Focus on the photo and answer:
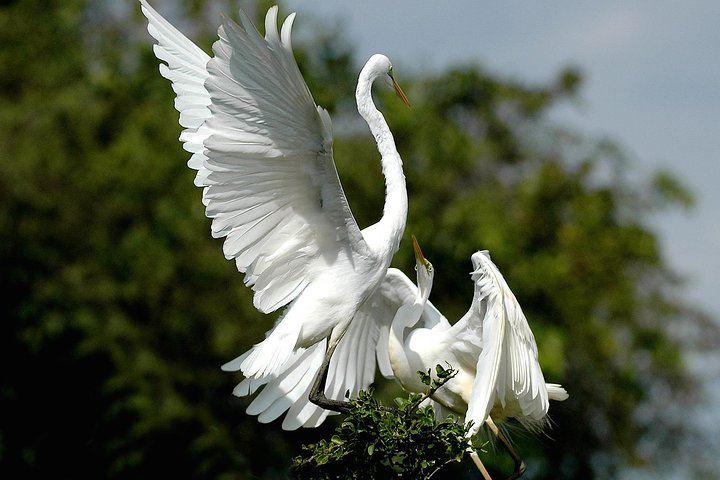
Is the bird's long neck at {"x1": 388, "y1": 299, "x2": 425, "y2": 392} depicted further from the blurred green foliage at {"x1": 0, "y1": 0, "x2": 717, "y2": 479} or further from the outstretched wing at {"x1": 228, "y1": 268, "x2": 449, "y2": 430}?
the blurred green foliage at {"x1": 0, "y1": 0, "x2": 717, "y2": 479}

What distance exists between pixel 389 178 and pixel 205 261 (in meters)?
7.47

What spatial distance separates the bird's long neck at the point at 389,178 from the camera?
17.1ft

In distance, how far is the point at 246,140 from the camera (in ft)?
15.3

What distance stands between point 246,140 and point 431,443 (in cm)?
130

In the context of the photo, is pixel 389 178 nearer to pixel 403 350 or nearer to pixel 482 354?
pixel 482 354

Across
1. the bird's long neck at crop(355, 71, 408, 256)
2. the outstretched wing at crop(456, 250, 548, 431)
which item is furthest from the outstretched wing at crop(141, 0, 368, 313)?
the outstretched wing at crop(456, 250, 548, 431)

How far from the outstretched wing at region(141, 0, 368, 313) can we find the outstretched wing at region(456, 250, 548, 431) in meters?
0.59

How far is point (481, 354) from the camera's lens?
17.7 ft

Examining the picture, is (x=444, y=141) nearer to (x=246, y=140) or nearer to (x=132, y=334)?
(x=132, y=334)

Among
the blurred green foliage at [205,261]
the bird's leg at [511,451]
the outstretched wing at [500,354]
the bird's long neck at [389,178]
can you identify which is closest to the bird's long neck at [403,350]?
the bird's leg at [511,451]

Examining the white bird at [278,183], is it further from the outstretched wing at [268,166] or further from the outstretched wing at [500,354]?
the outstretched wing at [500,354]

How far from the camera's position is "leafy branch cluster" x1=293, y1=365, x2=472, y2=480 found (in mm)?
4574

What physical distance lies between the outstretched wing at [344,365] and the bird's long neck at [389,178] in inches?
31.8

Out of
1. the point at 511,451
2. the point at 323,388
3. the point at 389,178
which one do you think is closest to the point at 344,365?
the point at 323,388
